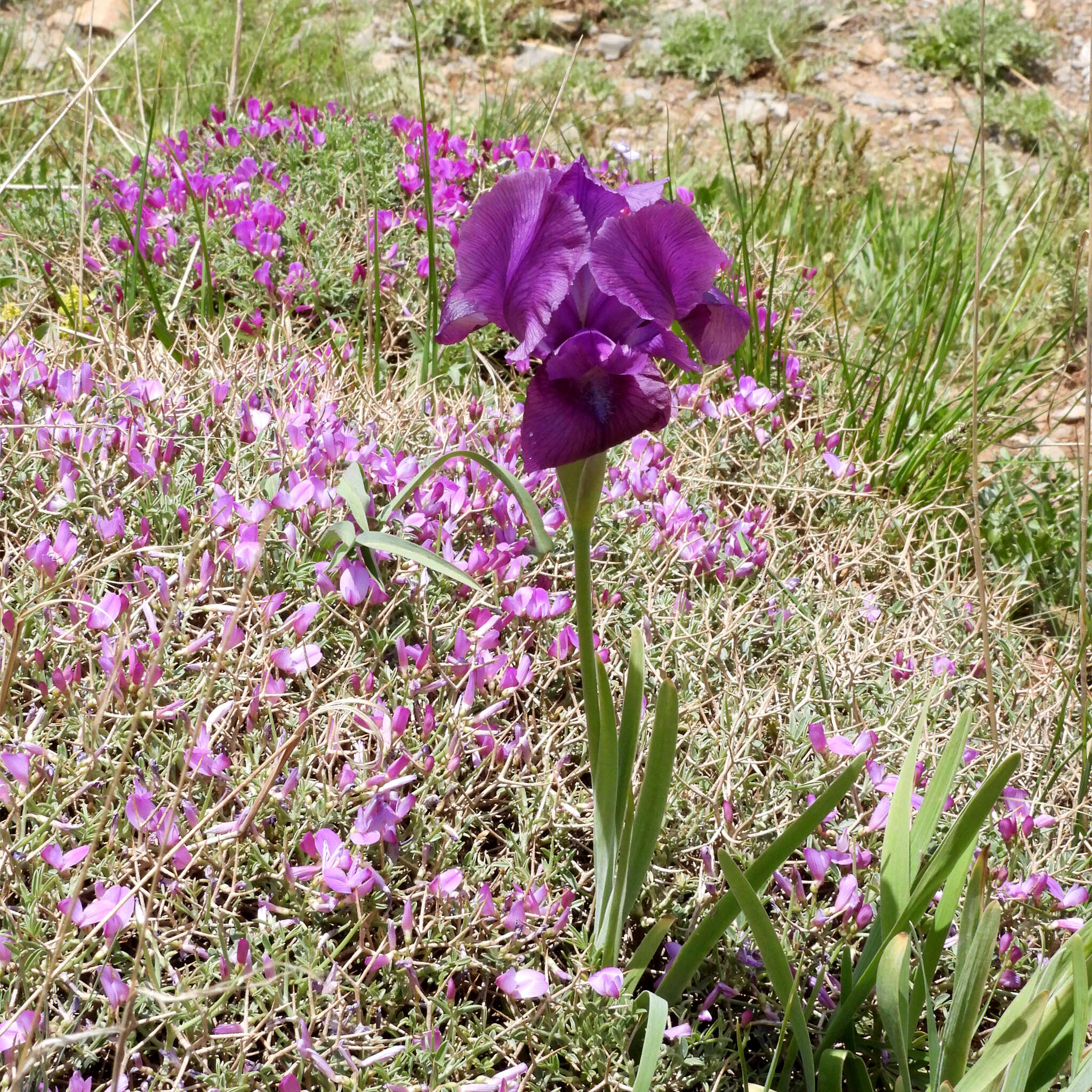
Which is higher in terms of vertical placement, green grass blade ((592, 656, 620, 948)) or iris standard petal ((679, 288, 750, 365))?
iris standard petal ((679, 288, 750, 365))

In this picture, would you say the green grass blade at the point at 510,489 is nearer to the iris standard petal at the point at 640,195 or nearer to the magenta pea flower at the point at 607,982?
the iris standard petal at the point at 640,195

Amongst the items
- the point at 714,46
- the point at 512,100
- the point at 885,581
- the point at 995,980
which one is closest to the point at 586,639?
the point at 995,980

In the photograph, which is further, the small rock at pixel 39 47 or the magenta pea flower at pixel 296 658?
the small rock at pixel 39 47

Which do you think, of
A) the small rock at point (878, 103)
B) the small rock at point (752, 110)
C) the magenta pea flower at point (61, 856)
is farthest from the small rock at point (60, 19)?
A: the magenta pea flower at point (61, 856)

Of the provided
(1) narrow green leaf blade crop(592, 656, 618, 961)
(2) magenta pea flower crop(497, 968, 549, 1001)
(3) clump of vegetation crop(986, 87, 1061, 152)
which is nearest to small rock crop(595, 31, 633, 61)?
(3) clump of vegetation crop(986, 87, 1061, 152)

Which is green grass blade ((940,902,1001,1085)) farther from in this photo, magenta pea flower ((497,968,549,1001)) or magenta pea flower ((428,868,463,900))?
magenta pea flower ((428,868,463,900))

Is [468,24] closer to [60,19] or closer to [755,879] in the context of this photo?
[60,19]
